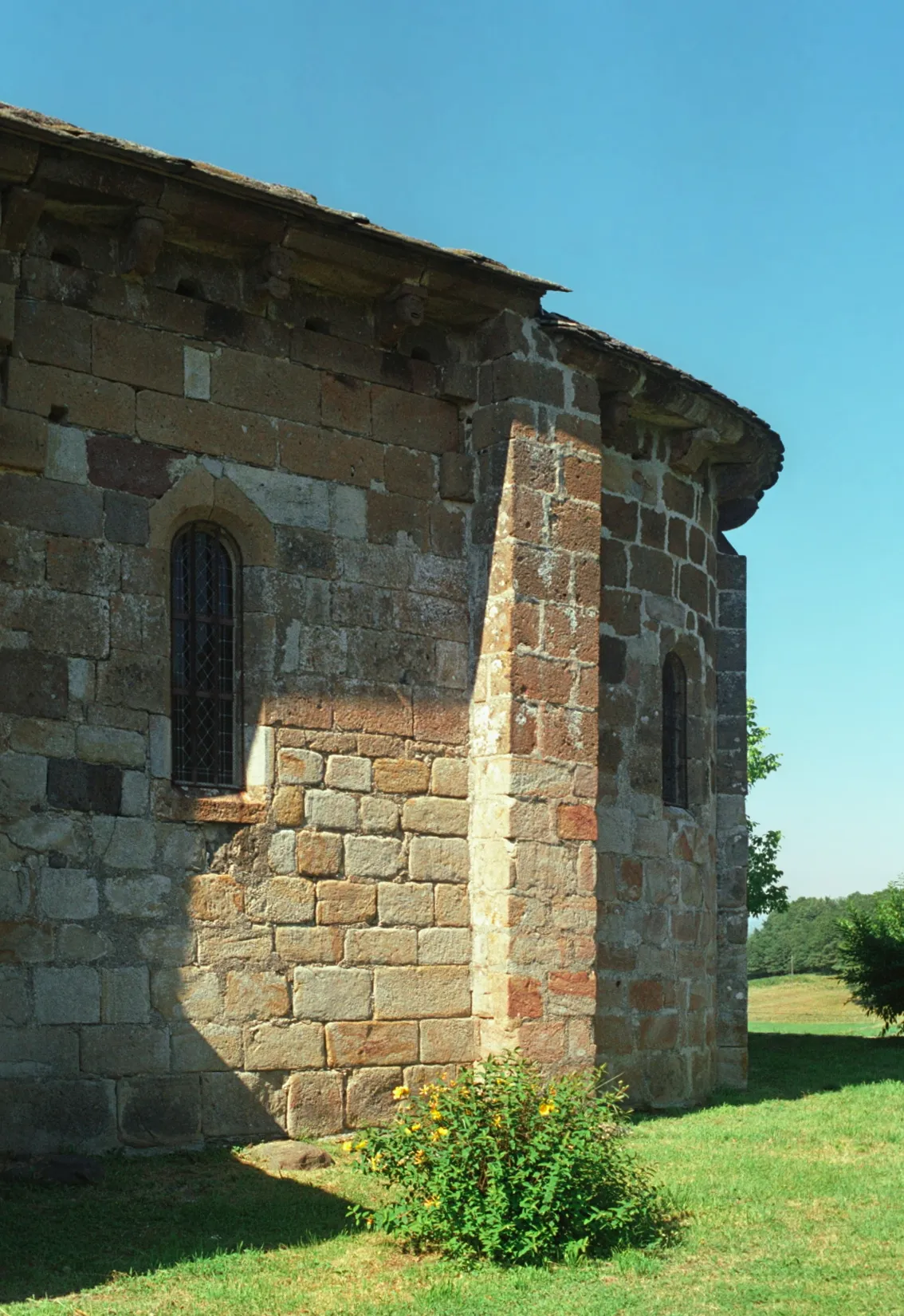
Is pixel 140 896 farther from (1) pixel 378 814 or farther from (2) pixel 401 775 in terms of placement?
(2) pixel 401 775

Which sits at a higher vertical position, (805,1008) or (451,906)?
(451,906)

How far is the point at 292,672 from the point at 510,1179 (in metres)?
3.40

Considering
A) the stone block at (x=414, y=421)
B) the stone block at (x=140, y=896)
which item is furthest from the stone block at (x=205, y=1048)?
the stone block at (x=414, y=421)

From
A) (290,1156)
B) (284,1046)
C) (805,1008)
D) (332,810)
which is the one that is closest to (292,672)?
(332,810)

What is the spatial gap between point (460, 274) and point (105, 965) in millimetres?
4483

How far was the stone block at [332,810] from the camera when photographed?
9148 millimetres

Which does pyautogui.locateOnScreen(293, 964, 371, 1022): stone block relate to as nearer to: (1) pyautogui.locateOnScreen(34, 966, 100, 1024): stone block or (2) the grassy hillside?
(1) pyautogui.locateOnScreen(34, 966, 100, 1024): stone block

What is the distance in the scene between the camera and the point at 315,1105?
351 inches

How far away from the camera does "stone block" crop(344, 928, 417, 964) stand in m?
9.20

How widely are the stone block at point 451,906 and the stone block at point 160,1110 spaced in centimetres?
A: 180

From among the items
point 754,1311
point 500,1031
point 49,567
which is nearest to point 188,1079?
point 500,1031

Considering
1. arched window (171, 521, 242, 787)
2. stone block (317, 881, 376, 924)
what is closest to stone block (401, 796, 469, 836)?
stone block (317, 881, 376, 924)

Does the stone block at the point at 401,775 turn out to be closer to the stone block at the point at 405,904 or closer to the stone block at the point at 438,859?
the stone block at the point at 438,859

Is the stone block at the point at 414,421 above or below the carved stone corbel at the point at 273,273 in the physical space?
below
